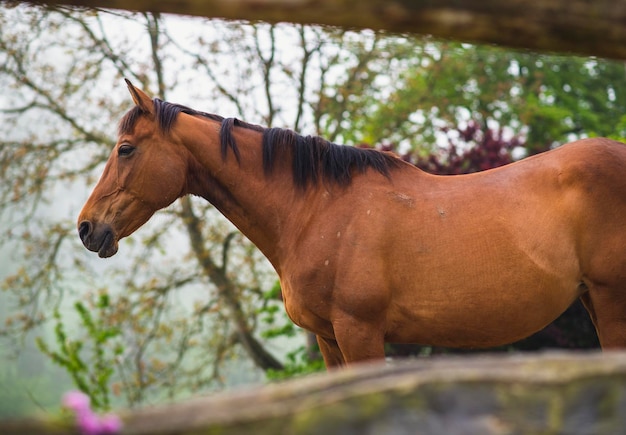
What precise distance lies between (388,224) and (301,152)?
658 millimetres

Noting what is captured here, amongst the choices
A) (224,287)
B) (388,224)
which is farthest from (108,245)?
(224,287)

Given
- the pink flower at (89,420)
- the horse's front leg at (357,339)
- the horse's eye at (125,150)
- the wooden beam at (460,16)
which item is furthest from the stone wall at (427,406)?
the horse's eye at (125,150)

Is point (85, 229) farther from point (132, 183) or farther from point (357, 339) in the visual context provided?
point (357, 339)

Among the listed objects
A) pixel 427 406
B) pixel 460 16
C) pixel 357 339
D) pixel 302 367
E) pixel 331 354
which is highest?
pixel 460 16

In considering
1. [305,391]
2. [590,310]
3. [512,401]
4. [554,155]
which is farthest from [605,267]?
[305,391]

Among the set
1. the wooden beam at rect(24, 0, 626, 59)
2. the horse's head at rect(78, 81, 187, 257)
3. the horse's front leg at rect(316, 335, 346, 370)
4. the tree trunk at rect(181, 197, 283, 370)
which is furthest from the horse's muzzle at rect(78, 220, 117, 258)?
the tree trunk at rect(181, 197, 283, 370)

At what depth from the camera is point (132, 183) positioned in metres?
3.97

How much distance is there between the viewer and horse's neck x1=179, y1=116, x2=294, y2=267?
13.1 feet

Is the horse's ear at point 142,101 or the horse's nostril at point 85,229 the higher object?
the horse's ear at point 142,101

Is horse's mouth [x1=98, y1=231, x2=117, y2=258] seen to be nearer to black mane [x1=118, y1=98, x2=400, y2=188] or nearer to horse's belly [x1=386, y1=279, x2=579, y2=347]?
black mane [x1=118, y1=98, x2=400, y2=188]

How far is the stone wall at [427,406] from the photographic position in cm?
162

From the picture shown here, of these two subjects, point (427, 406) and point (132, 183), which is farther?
point (132, 183)

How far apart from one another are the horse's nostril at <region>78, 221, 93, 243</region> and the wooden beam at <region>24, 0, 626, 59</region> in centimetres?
210

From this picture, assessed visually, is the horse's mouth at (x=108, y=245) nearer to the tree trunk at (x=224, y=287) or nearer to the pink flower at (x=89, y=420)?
the pink flower at (x=89, y=420)
